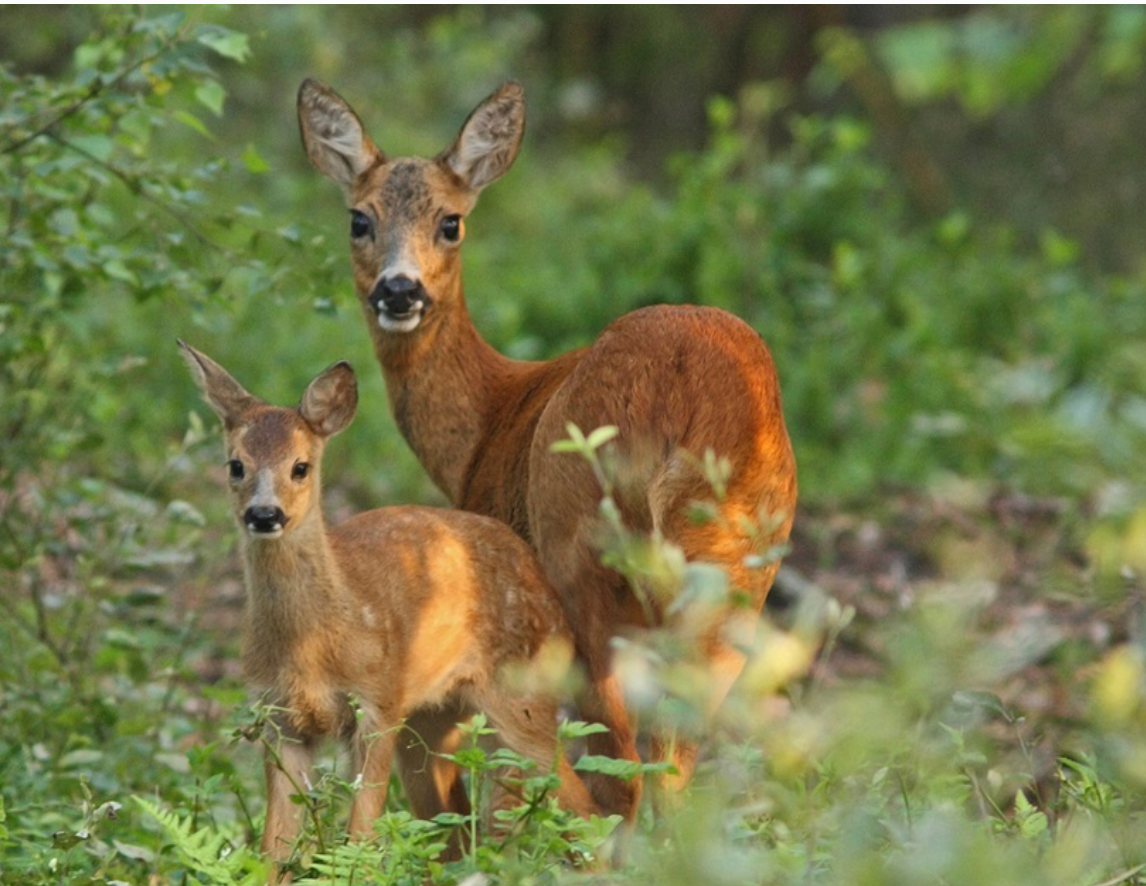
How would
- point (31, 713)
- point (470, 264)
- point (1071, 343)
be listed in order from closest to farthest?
1. point (31, 713)
2. point (1071, 343)
3. point (470, 264)

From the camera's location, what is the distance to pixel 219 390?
522 centimetres

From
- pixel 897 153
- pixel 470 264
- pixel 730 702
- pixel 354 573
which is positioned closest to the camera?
pixel 730 702

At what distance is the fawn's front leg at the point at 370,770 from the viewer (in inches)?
188

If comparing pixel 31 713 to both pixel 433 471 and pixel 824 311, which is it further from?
pixel 824 311

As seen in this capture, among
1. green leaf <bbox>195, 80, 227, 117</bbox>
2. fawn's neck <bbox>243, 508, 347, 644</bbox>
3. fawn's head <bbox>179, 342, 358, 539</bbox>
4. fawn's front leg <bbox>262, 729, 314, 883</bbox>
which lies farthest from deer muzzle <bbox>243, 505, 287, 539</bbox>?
green leaf <bbox>195, 80, 227, 117</bbox>

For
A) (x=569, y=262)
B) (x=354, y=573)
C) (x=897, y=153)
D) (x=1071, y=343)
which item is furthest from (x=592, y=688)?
(x=897, y=153)

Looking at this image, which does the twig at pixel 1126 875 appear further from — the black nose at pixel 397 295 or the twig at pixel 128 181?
the twig at pixel 128 181

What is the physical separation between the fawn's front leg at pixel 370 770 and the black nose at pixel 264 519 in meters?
0.50

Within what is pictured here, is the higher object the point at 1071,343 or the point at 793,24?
the point at 793,24

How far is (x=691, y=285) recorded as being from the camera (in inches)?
436

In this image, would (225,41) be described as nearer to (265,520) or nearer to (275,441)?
(275,441)

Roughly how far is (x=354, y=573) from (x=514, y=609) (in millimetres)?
418

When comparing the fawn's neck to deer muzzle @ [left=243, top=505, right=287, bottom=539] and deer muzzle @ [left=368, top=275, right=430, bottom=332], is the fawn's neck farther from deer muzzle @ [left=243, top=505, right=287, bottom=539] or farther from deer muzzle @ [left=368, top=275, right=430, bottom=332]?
deer muzzle @ [left=368, top=275, right=430, bottom=332]

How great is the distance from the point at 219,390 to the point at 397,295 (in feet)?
3.32
